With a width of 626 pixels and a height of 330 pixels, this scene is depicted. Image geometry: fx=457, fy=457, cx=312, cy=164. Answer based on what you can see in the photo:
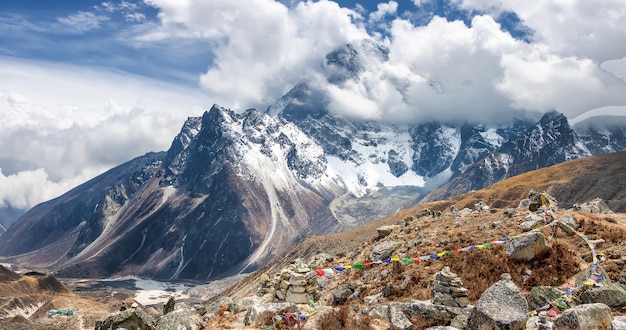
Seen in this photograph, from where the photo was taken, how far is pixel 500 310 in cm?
1709

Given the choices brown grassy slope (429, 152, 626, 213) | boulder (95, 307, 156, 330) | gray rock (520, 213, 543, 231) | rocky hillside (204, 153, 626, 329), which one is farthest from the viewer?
brown grassy slope (429, 152, 626, 213)

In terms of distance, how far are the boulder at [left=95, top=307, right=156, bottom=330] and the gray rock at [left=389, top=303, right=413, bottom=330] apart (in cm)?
1344

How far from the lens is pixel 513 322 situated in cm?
1664

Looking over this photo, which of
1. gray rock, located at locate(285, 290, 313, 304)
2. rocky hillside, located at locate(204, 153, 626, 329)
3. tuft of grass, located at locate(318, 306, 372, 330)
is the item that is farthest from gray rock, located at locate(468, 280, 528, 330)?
gray rock, located at locate(285, 290, 313, 304)

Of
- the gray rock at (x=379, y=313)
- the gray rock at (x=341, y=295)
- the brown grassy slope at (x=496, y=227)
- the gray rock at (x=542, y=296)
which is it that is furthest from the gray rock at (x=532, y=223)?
the gray rock at (x=379, y=313)

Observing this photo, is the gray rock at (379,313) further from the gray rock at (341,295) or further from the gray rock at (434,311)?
the gray rock at (341,295)

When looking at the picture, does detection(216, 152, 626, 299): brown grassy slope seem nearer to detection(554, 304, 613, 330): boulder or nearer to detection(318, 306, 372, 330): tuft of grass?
detection(318, 306, 372, 330): tuft of grass

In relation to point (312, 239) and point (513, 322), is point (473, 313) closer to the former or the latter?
point (513, 322)

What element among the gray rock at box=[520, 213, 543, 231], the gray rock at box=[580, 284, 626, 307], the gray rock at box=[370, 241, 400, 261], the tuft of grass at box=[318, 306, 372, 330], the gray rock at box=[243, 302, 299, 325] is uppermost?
the gray rock at box=[520, 213, 543, 231]

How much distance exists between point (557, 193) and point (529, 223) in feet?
434

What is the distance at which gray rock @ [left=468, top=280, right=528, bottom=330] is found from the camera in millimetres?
16734

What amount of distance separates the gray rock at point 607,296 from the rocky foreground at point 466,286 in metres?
0.04

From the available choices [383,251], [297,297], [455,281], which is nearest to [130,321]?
[297,297]

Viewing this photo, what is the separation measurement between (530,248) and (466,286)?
4.39 meters
